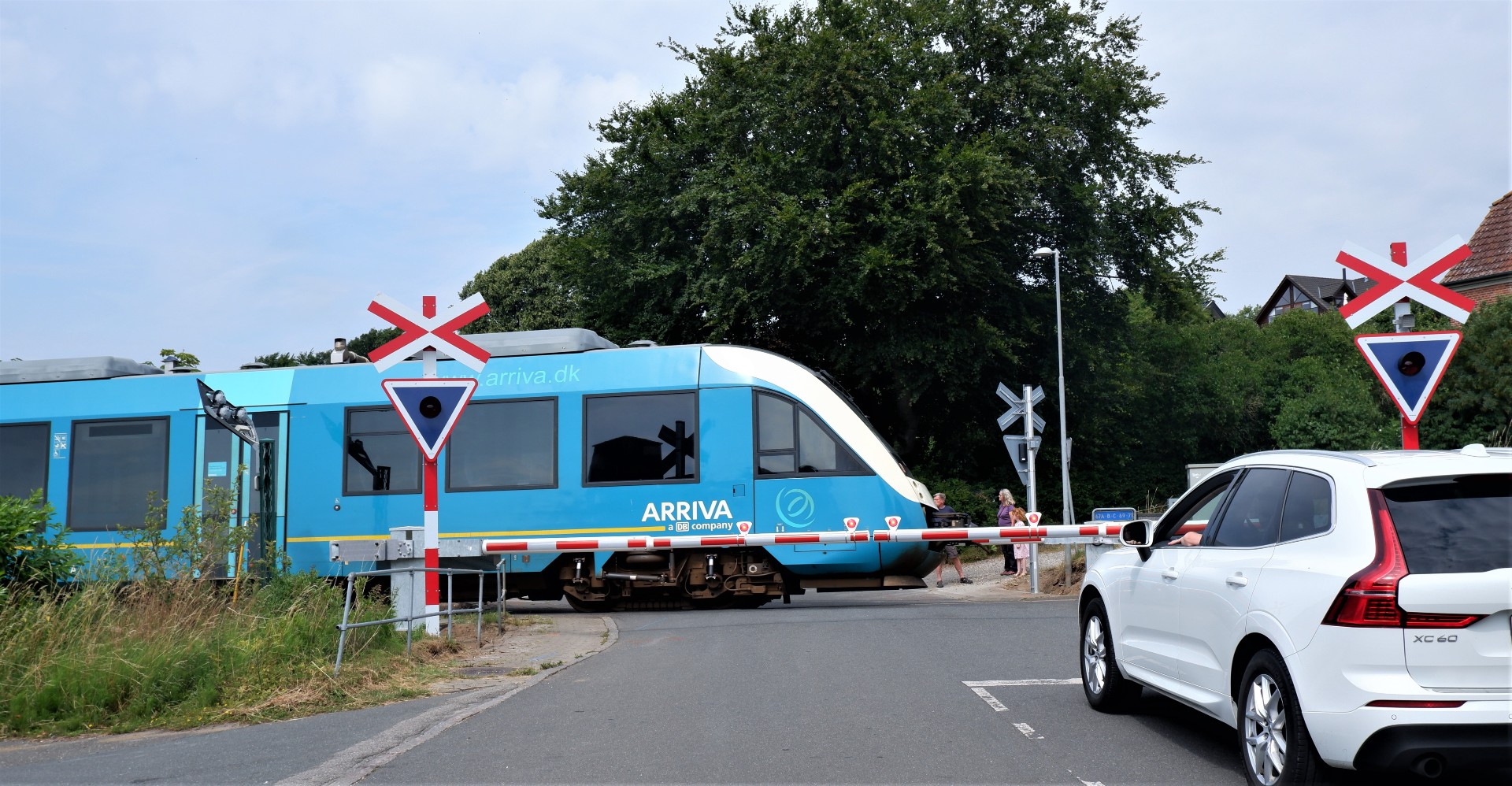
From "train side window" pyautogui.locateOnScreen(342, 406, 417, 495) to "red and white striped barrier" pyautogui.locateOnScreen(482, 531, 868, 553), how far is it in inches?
70.0

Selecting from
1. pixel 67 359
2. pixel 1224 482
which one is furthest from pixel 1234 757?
pixel 67 359

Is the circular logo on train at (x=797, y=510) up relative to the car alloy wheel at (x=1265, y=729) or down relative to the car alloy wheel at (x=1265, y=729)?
up

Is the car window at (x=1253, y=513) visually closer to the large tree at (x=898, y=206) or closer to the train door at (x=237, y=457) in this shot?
the train door at (x=237, y=457)

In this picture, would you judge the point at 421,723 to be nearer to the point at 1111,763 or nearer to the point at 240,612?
the point at 240,612

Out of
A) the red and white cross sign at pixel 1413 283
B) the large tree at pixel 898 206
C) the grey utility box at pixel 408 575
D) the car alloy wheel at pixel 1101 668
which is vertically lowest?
the car alloy wheel at pixel 1101 668

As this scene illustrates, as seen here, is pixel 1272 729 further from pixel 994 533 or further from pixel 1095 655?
pixel 994 533

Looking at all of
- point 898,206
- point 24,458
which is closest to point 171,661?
point 24,458

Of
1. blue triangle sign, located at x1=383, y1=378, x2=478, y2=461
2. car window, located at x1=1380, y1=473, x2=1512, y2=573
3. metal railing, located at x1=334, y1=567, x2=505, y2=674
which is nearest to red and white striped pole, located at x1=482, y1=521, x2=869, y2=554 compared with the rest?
metal railing, located at x1=334, y1=567, x2=505, y2=674

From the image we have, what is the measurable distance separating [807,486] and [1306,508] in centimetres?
1059

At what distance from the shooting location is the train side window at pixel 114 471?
17.7 metres

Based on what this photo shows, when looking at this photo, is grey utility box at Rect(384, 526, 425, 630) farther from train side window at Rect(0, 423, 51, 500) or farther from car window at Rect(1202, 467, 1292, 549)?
train side window at Rect(0, 423, 51, 500)

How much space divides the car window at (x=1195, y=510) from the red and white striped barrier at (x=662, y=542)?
336 inches

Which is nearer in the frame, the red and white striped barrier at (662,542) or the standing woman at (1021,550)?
the red and white striped barrier at (662,542)

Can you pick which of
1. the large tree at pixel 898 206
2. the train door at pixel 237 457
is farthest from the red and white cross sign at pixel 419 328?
the large tree at pixel 898 206
